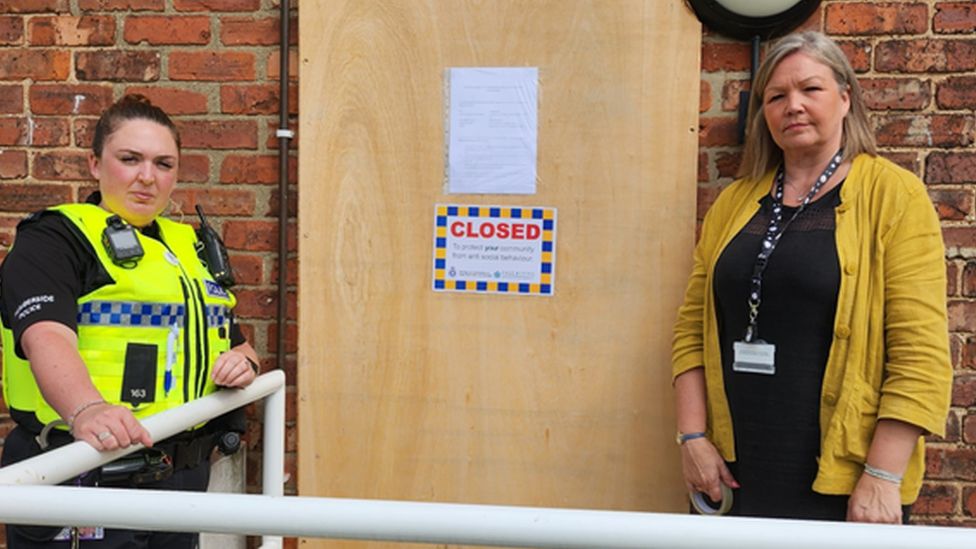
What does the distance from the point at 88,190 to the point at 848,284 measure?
202 centimetres

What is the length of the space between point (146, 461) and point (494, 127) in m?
1.20

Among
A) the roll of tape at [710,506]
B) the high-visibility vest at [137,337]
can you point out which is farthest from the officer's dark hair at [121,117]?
the roll of tape at [710,506]

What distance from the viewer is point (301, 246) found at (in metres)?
2.33

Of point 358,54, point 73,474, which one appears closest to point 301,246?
point 358,54

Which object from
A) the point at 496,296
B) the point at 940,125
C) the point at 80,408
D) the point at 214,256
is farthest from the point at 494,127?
the point at 80,408

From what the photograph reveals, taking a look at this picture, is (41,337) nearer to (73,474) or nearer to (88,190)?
→ (73,474)

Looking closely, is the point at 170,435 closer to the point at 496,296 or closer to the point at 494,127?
the point at 496,296

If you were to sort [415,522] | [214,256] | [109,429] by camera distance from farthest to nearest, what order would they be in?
[214,256] → [109,429] → [415,522]

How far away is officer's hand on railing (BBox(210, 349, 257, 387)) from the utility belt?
15cm

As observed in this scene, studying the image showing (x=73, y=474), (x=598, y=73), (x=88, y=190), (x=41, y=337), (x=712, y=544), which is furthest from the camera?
(x=88, y=190)

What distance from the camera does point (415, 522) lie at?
0.92m

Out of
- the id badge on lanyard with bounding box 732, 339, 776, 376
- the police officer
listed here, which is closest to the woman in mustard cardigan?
the id badge on lanyard with bounding box 732, 339, 776, 376

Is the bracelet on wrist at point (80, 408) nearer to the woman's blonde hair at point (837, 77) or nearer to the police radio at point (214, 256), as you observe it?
the police radio at point (214, 256)

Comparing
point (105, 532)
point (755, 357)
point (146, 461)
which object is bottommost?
point (105, 532)
